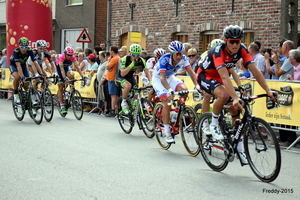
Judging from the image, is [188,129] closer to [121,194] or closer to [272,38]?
[121,194]

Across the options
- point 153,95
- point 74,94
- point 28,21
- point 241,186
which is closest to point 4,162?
point 241,186

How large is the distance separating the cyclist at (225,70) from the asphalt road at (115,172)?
Result: 24.0 inches

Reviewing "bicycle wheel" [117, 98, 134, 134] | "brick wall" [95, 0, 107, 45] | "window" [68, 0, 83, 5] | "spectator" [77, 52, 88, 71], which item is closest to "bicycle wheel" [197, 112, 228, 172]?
"bicycle wheel" [117, 98, 134, 134]

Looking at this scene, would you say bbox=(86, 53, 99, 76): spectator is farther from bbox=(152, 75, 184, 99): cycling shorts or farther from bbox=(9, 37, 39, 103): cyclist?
bbox=(152, 75, 184, 99): cycling shorts

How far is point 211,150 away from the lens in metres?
7.70

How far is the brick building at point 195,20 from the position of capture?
18344 mm

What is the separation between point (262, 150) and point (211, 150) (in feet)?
4.00

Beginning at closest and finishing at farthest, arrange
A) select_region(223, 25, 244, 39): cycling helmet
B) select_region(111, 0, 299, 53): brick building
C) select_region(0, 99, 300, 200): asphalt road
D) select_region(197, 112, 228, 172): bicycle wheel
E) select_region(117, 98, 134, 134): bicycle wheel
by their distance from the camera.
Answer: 1. select_region(0, 99, 300, 200): asphalt road
2. select_region(223, 25, 244, 39): cycling helmet
3. select_region(197, 112, 228, 172): bicycle wheel
4. select_region(117, 98, 134, 134): bicycle wheel
5. select_region(111, 0, 299, 53): brick building

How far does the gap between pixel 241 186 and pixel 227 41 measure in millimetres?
1896

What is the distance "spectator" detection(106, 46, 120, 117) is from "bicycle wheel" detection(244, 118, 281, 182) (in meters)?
8.43

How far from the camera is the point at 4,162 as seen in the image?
7.91 meters

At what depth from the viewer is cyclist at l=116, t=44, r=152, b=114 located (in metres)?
11.5

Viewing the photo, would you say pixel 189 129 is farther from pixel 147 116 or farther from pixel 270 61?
pixel 270 61

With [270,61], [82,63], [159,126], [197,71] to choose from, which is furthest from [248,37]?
[197,71]
